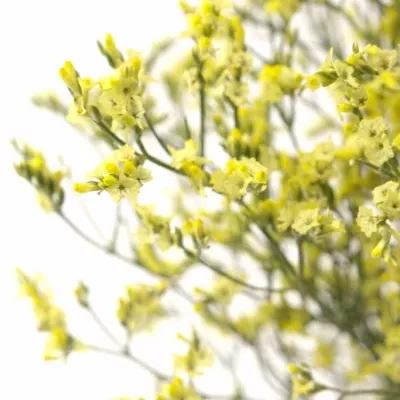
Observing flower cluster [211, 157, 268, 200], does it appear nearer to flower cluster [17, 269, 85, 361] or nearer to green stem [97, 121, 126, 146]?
green stem [97, 121, 126, 146]

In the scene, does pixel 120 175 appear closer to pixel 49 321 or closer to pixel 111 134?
pixel 111 134

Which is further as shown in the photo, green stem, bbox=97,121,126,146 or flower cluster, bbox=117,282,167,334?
flower cluster, bbox=117,282,167,334

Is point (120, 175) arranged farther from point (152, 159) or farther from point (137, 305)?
point (137, 305)

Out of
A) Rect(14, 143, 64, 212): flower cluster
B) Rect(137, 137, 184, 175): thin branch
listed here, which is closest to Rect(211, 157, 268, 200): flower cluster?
Rect(137, 137, 184, 175): thin branch

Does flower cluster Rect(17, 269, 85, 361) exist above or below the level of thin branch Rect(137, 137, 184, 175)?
below

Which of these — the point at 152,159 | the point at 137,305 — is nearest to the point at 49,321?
the point at 137,305

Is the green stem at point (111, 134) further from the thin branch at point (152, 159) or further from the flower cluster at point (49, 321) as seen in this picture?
the flower cluster at point (49, 321)

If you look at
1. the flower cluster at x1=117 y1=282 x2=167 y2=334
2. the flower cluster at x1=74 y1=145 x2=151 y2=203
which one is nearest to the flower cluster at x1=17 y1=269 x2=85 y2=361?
the flower cluster at x1=117 y1=282 x2=167 y2=334

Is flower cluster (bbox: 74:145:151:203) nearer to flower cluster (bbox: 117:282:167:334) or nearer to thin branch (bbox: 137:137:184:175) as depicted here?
thin branch (bbox: 137:137:184:175)

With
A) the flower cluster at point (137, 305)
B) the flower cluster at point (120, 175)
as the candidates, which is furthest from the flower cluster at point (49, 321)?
the flower cluster at point (120, 175)

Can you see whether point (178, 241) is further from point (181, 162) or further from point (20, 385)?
point (20, 385)

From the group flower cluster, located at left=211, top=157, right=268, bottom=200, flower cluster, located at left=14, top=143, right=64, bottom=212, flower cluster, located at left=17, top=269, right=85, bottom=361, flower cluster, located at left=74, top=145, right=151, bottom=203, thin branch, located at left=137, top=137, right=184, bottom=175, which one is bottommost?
flower cluster, located at left=17, top=269, right=85, bottom=361

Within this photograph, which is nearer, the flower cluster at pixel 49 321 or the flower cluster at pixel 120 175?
the flower cluster at pixel 120 175

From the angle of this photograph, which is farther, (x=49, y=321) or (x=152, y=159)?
(x=49, y=321)
